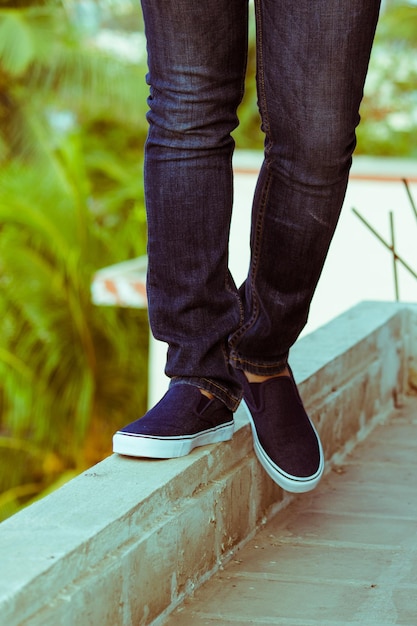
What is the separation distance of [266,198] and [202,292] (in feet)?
0.78

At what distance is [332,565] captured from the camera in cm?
191

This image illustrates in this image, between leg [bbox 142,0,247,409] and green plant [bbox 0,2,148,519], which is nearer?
leg [bbox 142,0,247,409]

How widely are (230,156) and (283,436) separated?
0.55 metres

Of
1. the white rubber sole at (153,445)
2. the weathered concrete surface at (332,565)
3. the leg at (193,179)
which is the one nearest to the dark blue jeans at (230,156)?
the leg at (193,179)

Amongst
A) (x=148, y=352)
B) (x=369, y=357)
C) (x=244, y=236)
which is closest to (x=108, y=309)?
(x=148, y=352)

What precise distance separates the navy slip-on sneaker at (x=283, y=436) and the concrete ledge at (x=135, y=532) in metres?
0.05

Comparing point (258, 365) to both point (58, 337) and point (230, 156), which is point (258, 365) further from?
point (58, 337)

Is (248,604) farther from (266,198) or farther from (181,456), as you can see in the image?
(266,198)

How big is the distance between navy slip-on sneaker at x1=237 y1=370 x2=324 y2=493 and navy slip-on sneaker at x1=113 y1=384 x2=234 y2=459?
0.14 metres

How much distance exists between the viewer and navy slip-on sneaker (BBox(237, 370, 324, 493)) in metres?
2.00

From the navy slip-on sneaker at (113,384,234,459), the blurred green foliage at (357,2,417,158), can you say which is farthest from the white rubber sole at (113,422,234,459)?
the blurred green foliage at (357,2,417,158)

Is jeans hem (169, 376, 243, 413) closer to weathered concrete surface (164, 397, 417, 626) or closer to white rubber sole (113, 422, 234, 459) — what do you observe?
white rubber sole (113, 422, 234, 459)

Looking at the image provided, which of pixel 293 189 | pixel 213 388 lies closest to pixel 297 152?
pixel 293 189

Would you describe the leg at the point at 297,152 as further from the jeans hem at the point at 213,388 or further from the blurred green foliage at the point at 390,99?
the blurred green foliage at the point at 390,99
